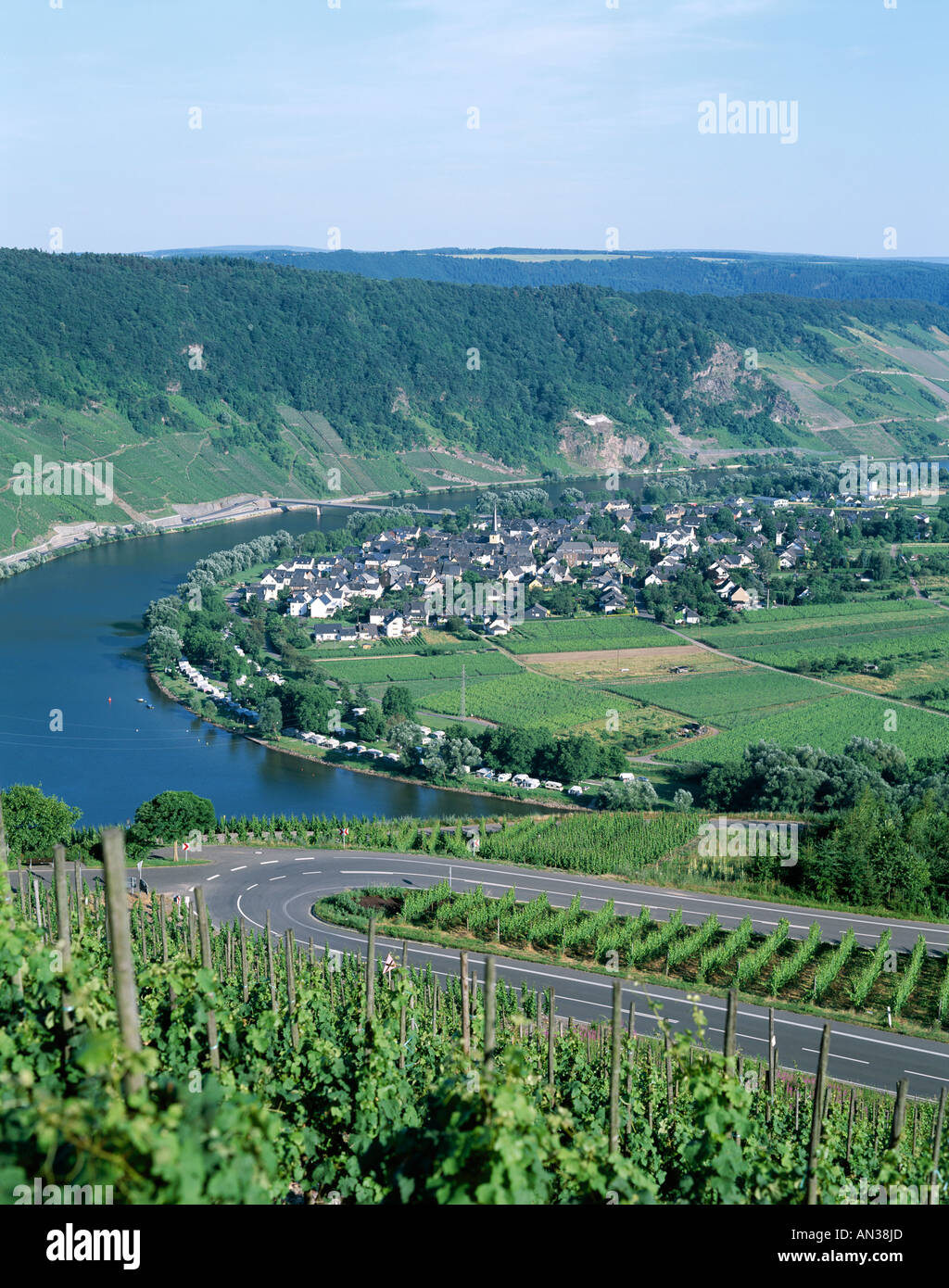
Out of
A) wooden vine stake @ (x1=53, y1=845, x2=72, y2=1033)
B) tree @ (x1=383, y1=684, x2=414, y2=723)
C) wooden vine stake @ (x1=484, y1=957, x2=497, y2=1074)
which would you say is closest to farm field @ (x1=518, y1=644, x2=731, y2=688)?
tree @ (x1=383, y1=684, x2=414, y2=723)

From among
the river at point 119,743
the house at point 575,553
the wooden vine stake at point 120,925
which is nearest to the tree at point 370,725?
the river at point 119,743

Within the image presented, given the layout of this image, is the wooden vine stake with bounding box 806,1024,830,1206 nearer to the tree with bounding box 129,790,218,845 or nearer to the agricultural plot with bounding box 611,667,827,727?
the tree with bounding box 129,790,218,845

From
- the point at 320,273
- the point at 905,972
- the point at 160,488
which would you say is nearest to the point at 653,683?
the point at 905,972

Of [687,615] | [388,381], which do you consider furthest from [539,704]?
[388,381]

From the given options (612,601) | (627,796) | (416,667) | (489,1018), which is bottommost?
(627,796)

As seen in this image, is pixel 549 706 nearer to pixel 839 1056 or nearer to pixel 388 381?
pixel 839 1056
